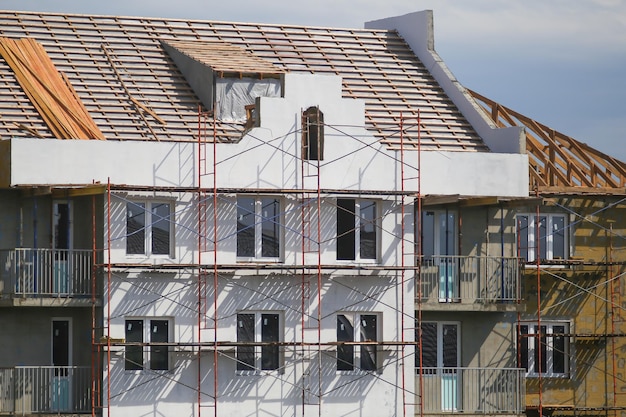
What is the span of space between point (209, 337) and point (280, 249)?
3.14 m

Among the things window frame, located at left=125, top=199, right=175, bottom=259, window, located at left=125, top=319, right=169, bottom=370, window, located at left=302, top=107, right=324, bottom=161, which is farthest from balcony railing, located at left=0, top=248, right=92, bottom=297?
window, located at left=302, top=107, right=324, bottom=161

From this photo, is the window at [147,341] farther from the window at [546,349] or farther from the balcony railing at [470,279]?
the window at [546,349]

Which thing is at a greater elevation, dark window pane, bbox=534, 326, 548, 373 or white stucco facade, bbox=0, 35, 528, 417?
white stucco facade, bbox=0, 35, 528, 417

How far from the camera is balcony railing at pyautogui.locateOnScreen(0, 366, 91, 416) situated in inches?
1875

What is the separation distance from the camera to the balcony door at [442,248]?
5212 centimetres

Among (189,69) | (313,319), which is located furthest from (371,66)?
(313,319)

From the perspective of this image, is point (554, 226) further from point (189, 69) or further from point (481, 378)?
point (189, 69)

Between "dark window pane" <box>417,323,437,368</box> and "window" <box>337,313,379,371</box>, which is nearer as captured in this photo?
"window" <box>337,313,379,371</box>

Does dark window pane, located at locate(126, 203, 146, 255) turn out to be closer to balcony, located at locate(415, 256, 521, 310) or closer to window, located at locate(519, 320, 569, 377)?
balcony, located at locate(415, 256, 521, 310)

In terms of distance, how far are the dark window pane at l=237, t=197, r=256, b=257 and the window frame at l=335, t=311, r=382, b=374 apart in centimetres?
300

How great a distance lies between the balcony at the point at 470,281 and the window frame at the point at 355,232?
1671 mm

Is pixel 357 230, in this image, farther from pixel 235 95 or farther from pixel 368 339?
pixel 235 95

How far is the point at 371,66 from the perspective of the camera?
186ft

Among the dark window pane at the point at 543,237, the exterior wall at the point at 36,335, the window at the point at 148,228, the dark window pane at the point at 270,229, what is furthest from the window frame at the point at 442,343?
the exterior wall at the point at 36,335
